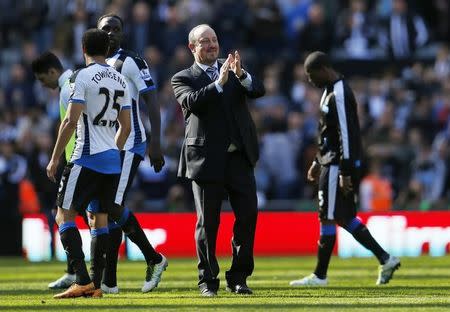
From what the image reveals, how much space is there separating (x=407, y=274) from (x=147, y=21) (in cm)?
1130

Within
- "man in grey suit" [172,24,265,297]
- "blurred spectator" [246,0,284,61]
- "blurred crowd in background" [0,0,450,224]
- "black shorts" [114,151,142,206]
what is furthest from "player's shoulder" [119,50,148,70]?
"blurred spectator" [246,0,284,61]

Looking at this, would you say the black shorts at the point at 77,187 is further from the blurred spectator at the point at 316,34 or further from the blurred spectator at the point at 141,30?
the blurred spectator at the point at 316,34

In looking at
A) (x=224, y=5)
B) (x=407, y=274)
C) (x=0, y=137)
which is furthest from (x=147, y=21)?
(x=407, y=274)

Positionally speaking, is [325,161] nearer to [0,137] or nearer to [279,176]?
[279,176]

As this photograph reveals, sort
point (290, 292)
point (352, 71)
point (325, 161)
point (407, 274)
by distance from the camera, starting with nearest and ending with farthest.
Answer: point (290, 292), point (325, 161), point (407, 274), point (352, 71)

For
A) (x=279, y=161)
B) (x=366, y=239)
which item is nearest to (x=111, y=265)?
(x=366, y=239)

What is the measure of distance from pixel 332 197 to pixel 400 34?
488 inches

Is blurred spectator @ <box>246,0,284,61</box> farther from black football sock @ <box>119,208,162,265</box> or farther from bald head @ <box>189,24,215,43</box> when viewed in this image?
bald head @ <box>189,24,215,43</box>

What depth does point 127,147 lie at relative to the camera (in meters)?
12.9

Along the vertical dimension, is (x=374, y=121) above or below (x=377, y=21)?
below

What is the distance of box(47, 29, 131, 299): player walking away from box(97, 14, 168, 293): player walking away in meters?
0.80

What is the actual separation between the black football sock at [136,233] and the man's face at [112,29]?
1562 mm

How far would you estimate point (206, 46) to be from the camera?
488 inches

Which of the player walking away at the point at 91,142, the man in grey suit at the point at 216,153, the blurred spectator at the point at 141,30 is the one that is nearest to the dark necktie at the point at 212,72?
the man in grey suit at the point at 216,153
